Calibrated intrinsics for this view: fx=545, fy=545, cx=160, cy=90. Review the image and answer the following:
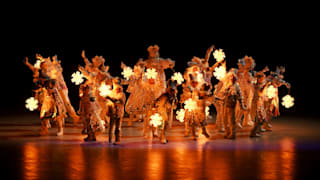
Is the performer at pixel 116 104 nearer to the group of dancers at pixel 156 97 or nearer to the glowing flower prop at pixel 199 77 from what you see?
the group of dancers at pixel 156 97

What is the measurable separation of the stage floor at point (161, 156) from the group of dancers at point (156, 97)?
0.41 metres

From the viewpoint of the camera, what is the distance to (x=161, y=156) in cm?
1075

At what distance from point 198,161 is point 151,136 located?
3.63 metres

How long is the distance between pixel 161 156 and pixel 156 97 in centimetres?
365

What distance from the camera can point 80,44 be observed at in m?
20.2

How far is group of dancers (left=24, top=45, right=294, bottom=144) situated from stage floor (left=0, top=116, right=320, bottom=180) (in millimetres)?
410

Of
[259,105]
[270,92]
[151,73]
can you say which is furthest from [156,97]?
[270,92]

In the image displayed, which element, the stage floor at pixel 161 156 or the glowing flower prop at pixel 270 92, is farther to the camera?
the glowing flower prop at pixel 270 92

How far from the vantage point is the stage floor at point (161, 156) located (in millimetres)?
9117

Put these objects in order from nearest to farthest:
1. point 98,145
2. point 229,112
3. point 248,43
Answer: point 98,145 < point 229,112 < point 248,43

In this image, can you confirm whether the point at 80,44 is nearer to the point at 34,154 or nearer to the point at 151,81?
the point at 151,81

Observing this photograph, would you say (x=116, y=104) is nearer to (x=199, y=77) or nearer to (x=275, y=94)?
(x=199, y=77)

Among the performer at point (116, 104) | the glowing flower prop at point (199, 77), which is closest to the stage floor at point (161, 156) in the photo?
the performer at point (116, 104)

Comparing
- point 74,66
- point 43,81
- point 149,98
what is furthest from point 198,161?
point 74,66
